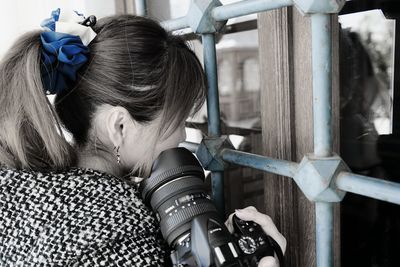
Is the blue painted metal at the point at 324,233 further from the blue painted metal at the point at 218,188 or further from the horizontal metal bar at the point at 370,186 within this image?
the blue painted metal at the point at 218,188

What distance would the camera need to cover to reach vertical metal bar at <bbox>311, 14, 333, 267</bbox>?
1.78 feet

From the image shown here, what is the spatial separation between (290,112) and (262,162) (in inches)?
3.4

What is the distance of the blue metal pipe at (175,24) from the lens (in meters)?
0.81

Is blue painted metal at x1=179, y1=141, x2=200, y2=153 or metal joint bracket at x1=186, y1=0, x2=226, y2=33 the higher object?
metal joint bracket at x1=186, y1=0, x2=226, y2=33

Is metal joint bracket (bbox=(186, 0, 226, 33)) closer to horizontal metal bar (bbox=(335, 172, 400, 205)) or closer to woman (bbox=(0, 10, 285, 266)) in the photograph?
woman (bbox=(0, 10, 285, 266))

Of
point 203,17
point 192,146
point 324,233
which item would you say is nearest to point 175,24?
point 203,17

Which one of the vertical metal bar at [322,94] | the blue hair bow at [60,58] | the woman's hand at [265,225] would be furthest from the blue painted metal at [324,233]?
the blue hair bow at [60,58]

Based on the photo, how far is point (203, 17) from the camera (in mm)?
719

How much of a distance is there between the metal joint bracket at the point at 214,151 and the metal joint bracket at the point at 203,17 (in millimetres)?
178

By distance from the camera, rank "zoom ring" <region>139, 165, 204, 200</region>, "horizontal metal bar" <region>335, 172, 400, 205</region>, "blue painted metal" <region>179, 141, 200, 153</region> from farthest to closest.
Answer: "blue painted metal" <region>179, 141, 200, 153</region>, "zoom ring" <region>139, 165, 204, 200</region>, "horizontal metal bar" <region>335, 172, 400, 205</region>

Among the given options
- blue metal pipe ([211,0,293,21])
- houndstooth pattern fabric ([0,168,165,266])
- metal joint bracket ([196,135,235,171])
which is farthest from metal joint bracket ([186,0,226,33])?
houndstooth pattern fabric ([0,168,165,266])

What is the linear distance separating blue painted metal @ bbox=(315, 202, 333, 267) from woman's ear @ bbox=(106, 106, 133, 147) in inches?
14.5

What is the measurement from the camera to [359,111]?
2.65ft

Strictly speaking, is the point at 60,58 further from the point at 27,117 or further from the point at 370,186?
the point at 370,186
